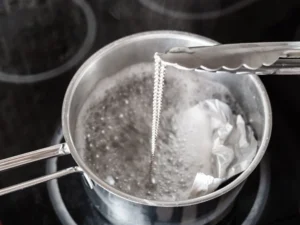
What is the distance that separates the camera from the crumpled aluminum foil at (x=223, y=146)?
0.54m

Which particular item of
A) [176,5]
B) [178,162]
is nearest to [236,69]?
[178,162]

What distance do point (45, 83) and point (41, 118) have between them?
2.0 inches

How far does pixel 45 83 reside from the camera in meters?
0.64

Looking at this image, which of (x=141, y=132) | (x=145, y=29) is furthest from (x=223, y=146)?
(x=145, y=29)

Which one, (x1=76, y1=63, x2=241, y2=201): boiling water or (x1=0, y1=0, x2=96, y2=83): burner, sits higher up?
(x1=0, y1=0, x2=96, y2=83): burner

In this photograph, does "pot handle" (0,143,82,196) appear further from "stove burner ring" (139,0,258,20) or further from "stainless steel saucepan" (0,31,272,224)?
"stove burner ring" (139,0,258,20)

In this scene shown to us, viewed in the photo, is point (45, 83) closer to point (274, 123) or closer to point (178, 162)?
point (178, 162)

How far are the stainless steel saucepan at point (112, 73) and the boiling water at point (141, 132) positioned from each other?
2 cm

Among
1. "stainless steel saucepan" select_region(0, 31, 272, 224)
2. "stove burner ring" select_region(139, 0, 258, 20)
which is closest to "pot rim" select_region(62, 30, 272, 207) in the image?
"stainless steel saucepan" select_region(0, 31, 272, 224)

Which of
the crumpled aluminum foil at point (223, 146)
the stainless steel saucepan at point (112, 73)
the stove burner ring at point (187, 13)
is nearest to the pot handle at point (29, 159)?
the stainless steel saucepan at point (112, 73)

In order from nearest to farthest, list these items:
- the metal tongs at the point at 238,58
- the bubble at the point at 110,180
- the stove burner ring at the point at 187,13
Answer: the metal tongs at the point at 238,58 → the bubble at the point at 110,180 → the stove burner ring at the point at 187,13

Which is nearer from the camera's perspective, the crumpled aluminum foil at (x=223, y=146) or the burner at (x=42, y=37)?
the crumpled aluminum foil at (x=223, y=146)

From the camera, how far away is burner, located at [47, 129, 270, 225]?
0.57 meters

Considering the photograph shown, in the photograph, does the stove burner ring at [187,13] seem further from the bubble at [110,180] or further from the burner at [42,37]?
the bubble at [110,180]
